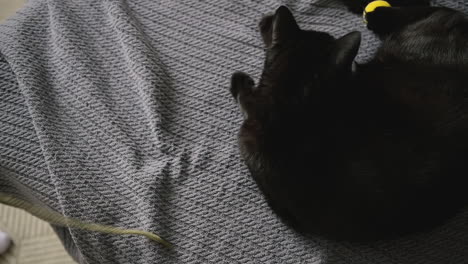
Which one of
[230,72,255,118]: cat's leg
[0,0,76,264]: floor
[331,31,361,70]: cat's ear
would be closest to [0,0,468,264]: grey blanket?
[230,72,255,118]: cat's leg

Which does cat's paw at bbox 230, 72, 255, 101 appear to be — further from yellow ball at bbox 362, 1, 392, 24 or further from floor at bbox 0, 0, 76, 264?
floor at bbox 0, 0, 76, 264

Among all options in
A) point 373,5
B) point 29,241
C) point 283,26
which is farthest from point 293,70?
point 29,241

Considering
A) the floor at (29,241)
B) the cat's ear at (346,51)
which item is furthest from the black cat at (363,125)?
the floor at (29,241)

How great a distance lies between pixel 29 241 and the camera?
1.30 m

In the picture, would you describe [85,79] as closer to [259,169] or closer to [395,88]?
[259,169]

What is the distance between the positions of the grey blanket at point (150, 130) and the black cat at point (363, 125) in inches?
2.7

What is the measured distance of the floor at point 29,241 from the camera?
4.20 ft

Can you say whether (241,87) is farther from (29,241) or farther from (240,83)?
(29,241)

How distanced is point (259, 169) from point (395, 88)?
1.19 ft

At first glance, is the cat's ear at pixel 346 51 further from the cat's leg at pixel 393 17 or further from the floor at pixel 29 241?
the floor at pixel 29 241

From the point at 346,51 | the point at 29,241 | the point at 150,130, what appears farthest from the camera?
the point at 29,241

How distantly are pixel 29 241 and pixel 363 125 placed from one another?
1.08 meters

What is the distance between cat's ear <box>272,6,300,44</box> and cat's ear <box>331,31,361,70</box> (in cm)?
12

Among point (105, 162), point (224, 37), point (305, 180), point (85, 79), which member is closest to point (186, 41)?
point (224, 37)
